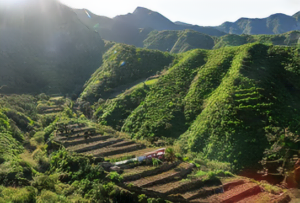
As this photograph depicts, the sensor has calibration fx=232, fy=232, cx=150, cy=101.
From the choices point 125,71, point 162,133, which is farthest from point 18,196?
point 125,71

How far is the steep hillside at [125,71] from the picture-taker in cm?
6241

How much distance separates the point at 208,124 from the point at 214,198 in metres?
14.9

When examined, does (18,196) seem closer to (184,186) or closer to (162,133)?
(184,186)

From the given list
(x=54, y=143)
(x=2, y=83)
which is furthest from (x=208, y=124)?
(x=2, y=83)

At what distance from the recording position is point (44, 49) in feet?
309

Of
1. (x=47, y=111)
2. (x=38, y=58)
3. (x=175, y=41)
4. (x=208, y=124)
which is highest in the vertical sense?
(x=175, y=41)

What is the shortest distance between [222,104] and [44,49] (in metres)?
83.1

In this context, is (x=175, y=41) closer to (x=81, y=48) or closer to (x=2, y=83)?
(x=81, y=48)

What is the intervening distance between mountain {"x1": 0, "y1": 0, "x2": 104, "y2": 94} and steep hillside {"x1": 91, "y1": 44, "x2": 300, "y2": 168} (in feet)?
112

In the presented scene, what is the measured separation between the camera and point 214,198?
19.5 meters

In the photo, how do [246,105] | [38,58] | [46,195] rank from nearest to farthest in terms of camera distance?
[46,195] < [246,105] < [38,58]

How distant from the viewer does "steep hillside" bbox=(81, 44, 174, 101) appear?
205 ft

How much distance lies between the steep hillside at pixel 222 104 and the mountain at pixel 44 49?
3427cm

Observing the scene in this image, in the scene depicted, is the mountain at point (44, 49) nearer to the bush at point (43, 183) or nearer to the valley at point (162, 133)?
the valley at point (162, 133)
